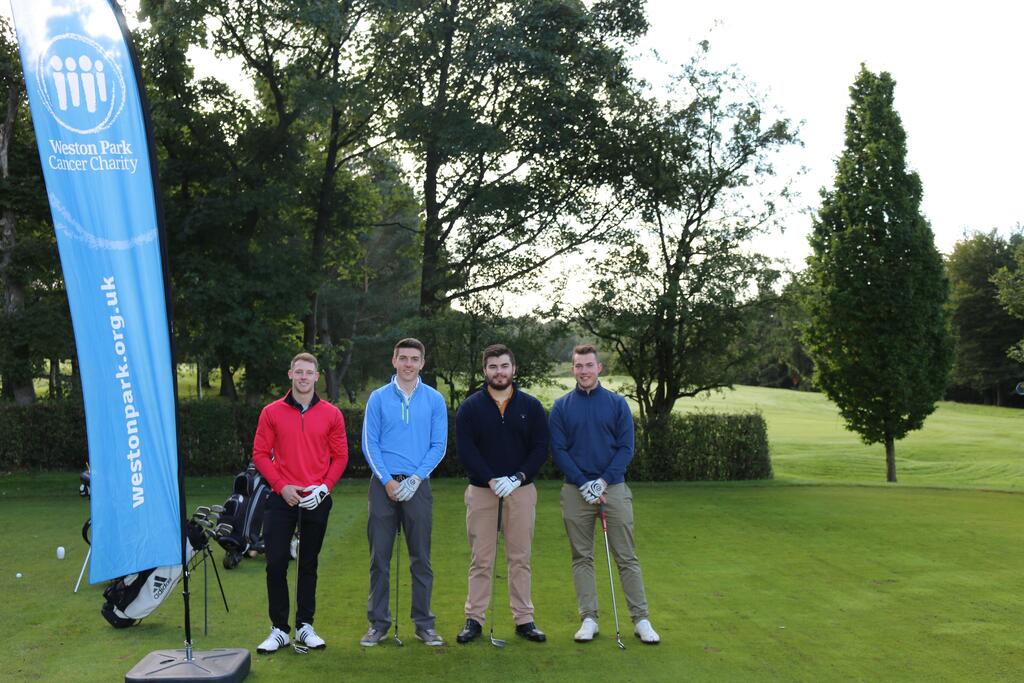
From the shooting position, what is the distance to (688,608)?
278 inches

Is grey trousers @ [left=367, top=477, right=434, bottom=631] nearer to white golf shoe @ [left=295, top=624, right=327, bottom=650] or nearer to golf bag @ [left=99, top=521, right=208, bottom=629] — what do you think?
white golf shoe @ [left=295, top=624, right=327, bottom=650]

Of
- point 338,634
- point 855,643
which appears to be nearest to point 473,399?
point 338,634

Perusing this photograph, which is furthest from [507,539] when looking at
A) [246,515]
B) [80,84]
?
[80,84]

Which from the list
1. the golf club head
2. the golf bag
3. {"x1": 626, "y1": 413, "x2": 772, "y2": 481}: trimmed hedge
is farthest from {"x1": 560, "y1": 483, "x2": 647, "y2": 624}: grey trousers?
{"x1": 626, "y1": 413, "x2": 772, "y2": 481}: trimmed hedge

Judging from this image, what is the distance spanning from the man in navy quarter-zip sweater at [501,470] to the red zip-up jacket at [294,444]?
843 millimetres

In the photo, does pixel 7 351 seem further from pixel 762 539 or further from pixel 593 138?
pixel 762 539

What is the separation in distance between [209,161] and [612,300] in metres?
8.25

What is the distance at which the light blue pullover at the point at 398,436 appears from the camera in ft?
19.9

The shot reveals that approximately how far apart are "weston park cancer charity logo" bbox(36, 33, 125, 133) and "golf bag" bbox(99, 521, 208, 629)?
107 inches

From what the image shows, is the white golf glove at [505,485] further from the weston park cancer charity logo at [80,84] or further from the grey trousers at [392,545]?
the weston park cancer charity logo at [80,84]

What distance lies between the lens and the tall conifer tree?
757 inches

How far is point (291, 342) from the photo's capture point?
19281mm

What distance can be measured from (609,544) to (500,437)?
1019 millimetres

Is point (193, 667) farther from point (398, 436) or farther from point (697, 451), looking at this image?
point (697, 451)
